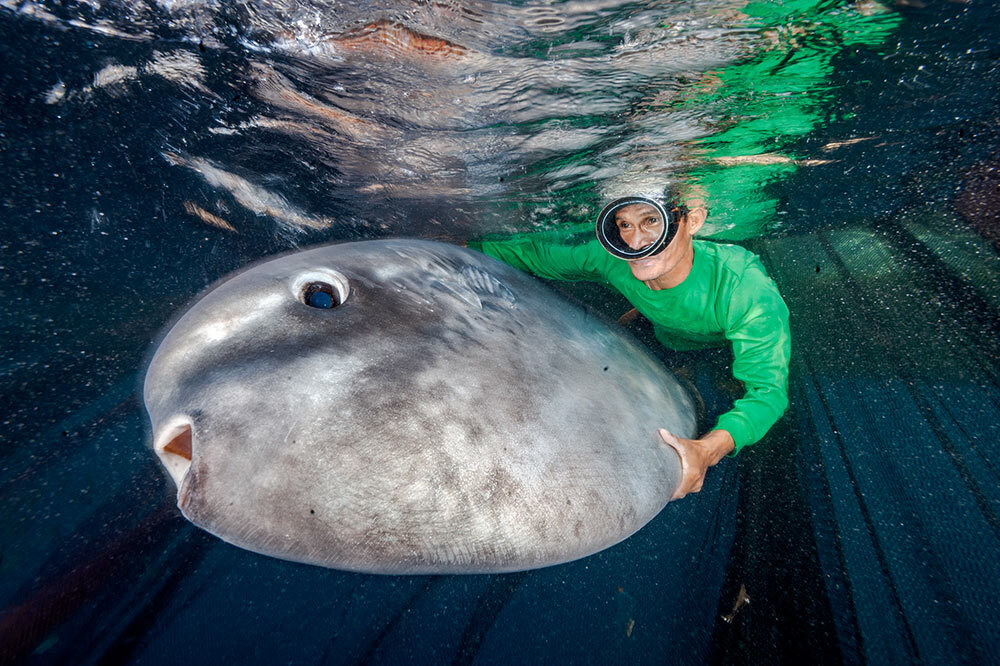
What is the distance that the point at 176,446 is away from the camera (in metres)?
1.41

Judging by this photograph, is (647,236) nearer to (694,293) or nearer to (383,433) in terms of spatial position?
(694,293)

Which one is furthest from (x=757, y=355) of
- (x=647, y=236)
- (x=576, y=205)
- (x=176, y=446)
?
(x=576, y=205)

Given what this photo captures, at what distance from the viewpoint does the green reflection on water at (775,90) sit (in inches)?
114

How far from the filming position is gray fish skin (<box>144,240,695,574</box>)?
1.19 meters

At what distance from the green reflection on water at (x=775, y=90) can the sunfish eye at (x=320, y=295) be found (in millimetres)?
3633

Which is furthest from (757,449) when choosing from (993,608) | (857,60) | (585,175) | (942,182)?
(942,182)

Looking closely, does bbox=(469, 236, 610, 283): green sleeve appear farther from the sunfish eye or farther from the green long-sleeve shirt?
the sunfish eye

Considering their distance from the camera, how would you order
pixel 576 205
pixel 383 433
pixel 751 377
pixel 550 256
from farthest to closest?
pixel 576 205, pixel 550 256, pixel 751 377, pixel 383 433

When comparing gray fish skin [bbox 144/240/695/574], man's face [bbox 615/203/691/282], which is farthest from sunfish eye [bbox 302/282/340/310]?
man's face [bbox 615/203/691/282]

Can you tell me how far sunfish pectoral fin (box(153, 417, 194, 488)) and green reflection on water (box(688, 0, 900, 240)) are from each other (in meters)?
4.34

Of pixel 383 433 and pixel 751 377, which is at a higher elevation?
pixel 383 433

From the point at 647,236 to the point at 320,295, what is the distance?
3.42 m

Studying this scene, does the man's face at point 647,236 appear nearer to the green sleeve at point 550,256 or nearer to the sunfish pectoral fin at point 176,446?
the green sleeve at point 550,256

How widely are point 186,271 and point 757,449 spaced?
1451cm
